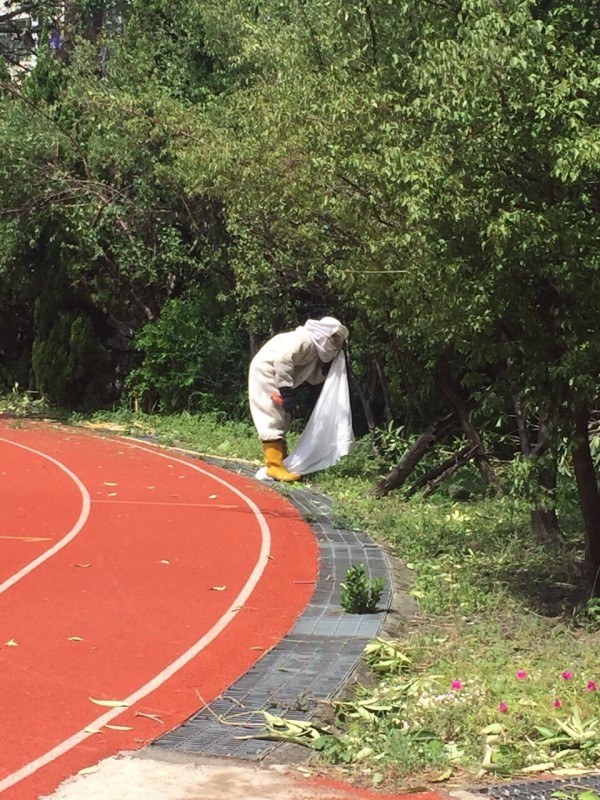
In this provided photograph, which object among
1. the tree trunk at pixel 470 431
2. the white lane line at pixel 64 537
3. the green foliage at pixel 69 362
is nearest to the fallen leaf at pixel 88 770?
the white lane line at pixel 64 537

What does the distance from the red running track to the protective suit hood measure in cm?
180

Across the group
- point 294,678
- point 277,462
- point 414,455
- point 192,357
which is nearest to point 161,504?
point 277,462

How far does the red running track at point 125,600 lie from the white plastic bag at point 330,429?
68 centimetres

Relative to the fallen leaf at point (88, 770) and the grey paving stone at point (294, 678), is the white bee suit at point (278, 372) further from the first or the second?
the fallen leaf at point (88, 770)

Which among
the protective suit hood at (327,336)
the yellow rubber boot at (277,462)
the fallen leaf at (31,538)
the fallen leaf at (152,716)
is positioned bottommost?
the fallen leaf at (31,538)

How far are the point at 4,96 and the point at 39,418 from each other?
6.25m

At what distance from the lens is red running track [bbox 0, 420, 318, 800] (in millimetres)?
5039

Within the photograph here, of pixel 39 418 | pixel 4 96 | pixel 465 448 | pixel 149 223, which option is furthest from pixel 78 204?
pixel 465 448

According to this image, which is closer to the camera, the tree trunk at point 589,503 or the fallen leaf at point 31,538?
the tree trunk at point 589,503

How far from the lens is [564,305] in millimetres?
6828

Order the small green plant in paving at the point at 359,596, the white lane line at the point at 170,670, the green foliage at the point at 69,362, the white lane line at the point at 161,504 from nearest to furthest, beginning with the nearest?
the white lane line at the point at 170,670, the small green plant in paving at the point at 359,596, the white lane line at the point at 161,504, the green foliage at the point at 69,362

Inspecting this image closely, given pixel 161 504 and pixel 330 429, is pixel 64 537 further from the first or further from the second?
pixel 330 429

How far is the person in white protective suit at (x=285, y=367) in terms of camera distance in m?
11.7

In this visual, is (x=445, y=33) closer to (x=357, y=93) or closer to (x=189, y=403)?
(x=357, y=93)
